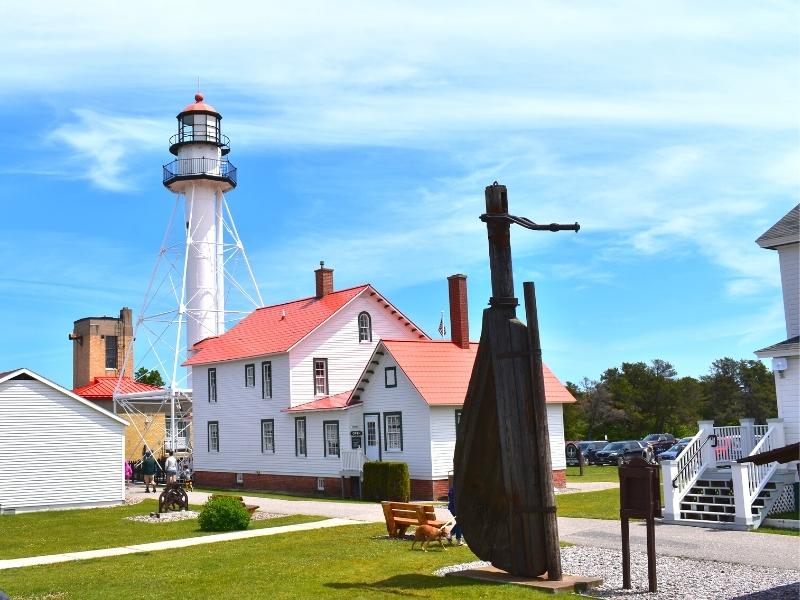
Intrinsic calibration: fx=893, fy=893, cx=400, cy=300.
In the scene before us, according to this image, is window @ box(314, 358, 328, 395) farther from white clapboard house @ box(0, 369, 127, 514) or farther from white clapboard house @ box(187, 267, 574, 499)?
white clapboard house @ box(0, 369, 127, 514)

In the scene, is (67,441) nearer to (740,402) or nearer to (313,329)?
(313,329)

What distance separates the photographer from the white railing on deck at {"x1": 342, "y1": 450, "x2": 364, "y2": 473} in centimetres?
3378

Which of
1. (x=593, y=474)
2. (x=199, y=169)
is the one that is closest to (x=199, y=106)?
(x=199, y=169)

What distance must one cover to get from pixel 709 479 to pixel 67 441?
21.9 m

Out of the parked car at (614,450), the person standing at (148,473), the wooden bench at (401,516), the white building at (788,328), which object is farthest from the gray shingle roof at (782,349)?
the person standing at (148,473)

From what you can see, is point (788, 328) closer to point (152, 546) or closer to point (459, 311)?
point (459, 311)

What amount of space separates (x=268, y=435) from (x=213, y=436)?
5.06 metres

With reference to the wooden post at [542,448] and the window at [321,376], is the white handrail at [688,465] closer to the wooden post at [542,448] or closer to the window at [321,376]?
the wooden post at [542,448]

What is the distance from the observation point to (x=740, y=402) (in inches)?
3071

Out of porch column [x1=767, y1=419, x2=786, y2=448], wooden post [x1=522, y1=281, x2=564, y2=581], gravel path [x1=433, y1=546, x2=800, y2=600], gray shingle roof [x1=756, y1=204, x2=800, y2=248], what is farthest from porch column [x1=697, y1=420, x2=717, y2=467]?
wooden post [x1=522, y1=281, x2=564, y2=581]

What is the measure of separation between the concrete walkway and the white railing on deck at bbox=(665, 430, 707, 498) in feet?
28.7

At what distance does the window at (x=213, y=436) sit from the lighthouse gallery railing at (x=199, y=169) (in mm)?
13248

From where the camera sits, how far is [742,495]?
20.5 meters

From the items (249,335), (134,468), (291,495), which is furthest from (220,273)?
(291,495)
